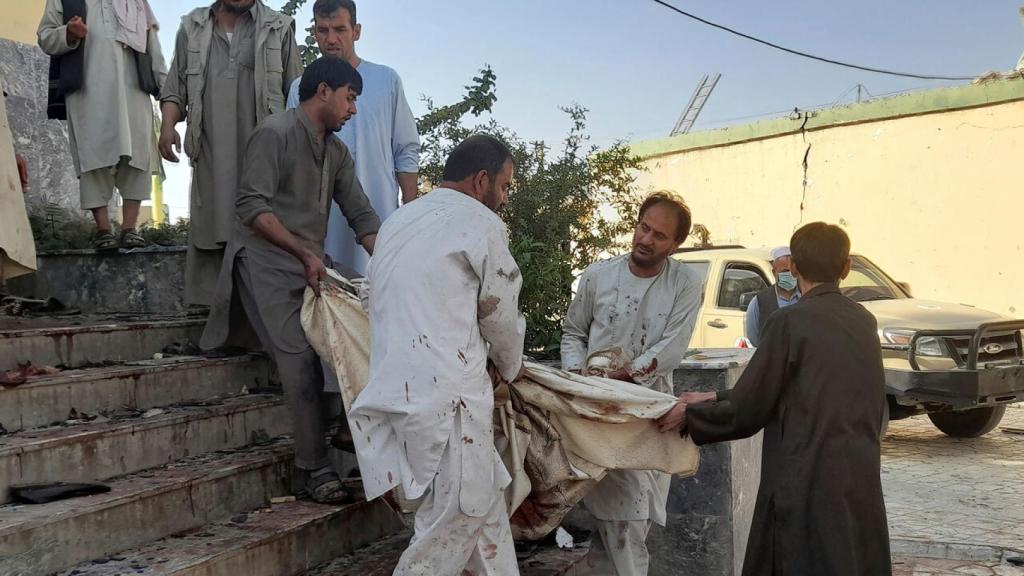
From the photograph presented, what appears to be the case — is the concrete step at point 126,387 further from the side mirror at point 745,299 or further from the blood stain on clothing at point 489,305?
the side mirror at point 745,299

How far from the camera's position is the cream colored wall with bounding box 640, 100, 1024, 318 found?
12.9m

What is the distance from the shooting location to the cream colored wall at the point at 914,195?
12859 millimetres

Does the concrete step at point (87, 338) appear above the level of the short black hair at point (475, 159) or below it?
below

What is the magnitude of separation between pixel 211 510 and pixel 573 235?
3.49 m

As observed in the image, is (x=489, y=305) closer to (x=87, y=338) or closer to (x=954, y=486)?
(x=87, y=338)

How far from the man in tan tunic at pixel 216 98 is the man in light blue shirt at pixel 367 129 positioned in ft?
1.10

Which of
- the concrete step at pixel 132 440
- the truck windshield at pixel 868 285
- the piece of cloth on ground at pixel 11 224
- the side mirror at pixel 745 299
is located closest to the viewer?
the concrete step at pixel 132 440

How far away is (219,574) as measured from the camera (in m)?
3.37

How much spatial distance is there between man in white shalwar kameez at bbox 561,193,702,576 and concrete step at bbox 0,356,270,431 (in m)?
1.85

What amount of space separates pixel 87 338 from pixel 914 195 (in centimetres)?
1237

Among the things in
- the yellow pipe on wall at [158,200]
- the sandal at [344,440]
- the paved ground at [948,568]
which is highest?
the yellow pipe on wall at [158,200]

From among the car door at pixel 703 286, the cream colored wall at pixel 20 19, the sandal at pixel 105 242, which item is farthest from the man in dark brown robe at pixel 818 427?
the cream colored wall at pixel 20 19

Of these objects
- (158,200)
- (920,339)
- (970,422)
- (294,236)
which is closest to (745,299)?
(920,339)

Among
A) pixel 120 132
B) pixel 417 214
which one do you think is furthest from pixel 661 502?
pixel 120 132
